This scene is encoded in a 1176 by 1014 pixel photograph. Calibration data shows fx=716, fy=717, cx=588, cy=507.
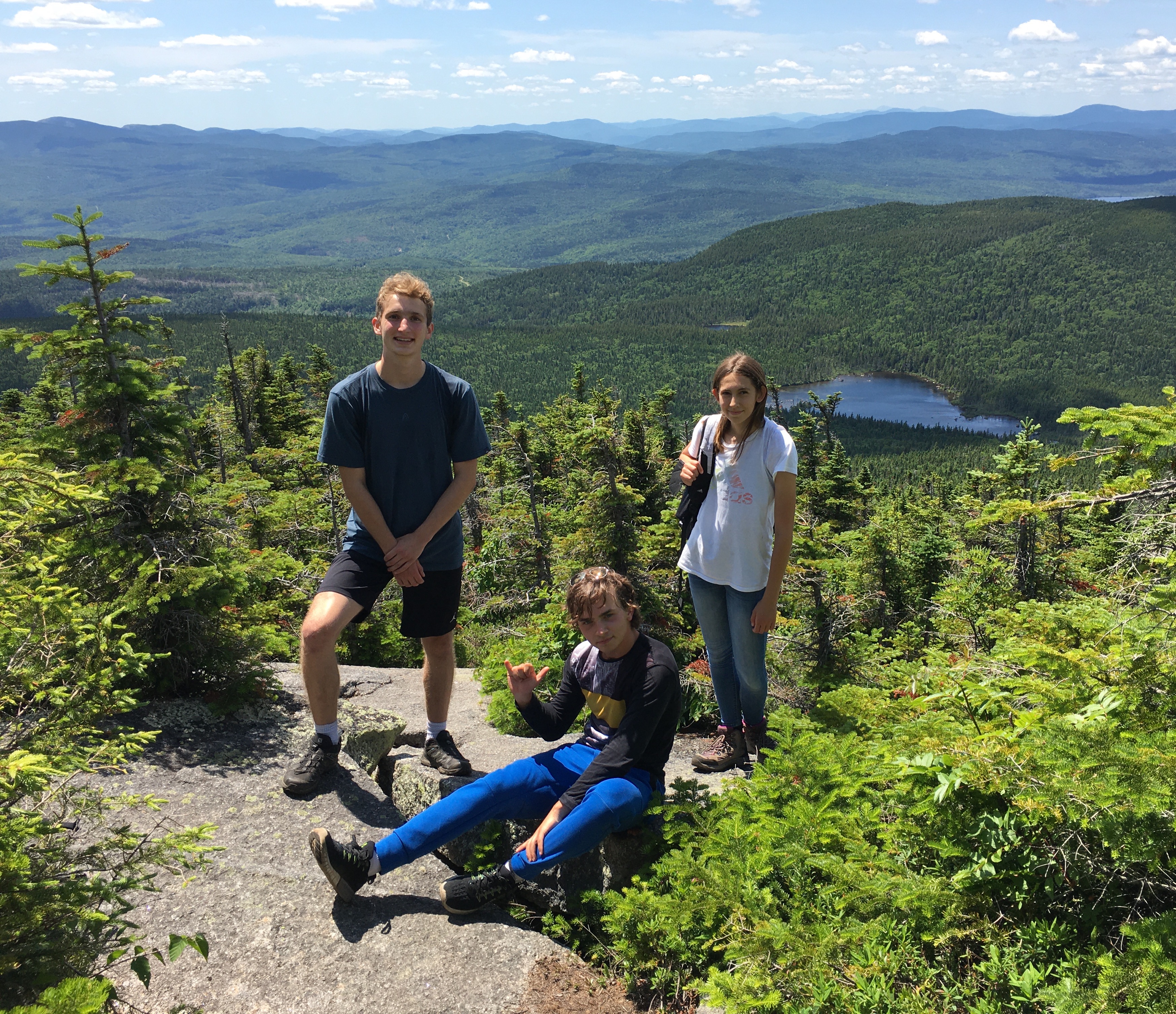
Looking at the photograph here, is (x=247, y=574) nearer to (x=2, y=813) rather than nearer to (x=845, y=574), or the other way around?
(x=2, y=813)

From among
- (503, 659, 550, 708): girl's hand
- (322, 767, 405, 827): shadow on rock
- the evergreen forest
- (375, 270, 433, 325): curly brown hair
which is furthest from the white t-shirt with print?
(322, 767, 405, 827): shadow on rock

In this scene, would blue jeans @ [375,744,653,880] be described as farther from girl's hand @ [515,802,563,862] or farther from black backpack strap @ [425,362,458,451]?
black backpack strap @ [425,362,458,451]

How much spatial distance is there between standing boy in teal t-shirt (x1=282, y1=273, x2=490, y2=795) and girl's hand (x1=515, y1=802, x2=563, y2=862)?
145 centimetres

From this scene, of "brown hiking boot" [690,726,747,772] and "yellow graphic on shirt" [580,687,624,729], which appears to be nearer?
"yellow graphic on shirt" [580,687,624,729]

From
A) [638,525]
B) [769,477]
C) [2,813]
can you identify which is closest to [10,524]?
[2,813]

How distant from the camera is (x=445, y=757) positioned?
16.3ft

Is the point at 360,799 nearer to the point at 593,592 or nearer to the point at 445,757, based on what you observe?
the point at 445,757

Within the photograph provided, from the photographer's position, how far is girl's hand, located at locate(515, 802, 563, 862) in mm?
3891

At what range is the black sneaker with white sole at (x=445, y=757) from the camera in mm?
4918

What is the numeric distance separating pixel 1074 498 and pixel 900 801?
1.68 meters

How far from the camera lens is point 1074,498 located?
342 cm

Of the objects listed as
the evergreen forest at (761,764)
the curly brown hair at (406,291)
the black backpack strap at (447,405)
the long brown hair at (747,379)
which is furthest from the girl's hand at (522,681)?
the curly brown hair at (406,291)

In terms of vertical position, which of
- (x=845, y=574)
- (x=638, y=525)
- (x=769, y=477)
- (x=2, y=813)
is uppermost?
(x=769, y=477)

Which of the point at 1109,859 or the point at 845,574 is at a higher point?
the point at 1109,859
